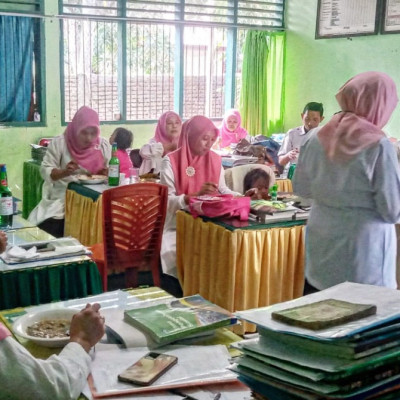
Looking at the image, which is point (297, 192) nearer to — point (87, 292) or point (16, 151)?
point (87, 292)

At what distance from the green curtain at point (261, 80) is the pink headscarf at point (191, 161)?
4.13 metres

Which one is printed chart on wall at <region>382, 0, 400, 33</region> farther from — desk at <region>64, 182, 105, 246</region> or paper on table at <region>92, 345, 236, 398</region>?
paper on table at <region>92, 345, 236, 398</region>

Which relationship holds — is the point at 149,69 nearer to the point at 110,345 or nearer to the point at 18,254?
the point at 18,254

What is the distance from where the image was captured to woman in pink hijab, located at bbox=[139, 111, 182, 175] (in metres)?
5.32

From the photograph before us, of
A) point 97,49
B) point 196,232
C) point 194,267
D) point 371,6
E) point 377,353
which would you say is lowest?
point 194,267

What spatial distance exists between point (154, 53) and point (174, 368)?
6350 millimetres

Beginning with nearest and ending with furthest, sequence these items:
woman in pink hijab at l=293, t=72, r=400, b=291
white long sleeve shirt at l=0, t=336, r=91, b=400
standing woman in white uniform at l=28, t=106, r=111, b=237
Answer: white long sleeve shirt at l=0, t=336, r=91, b=400, woman in pink hijab at l=293, t=72, r=400, b=291, standing woman in white uniform at l=28, t=106, r=111, b=237

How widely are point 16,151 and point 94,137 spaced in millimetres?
2204

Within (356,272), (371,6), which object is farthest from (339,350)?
(371,6)

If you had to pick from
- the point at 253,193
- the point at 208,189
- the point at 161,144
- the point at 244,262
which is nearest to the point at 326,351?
the point at 244,262

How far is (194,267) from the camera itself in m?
3.56

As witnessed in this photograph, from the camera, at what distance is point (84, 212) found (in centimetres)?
434

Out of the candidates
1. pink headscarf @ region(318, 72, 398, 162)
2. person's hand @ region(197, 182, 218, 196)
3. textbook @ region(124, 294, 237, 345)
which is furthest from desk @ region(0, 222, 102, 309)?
person's hand @ region(197, 182, 218, 196)

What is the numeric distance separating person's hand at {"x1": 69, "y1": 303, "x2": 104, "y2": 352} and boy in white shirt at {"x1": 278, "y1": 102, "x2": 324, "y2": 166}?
4.28 m
